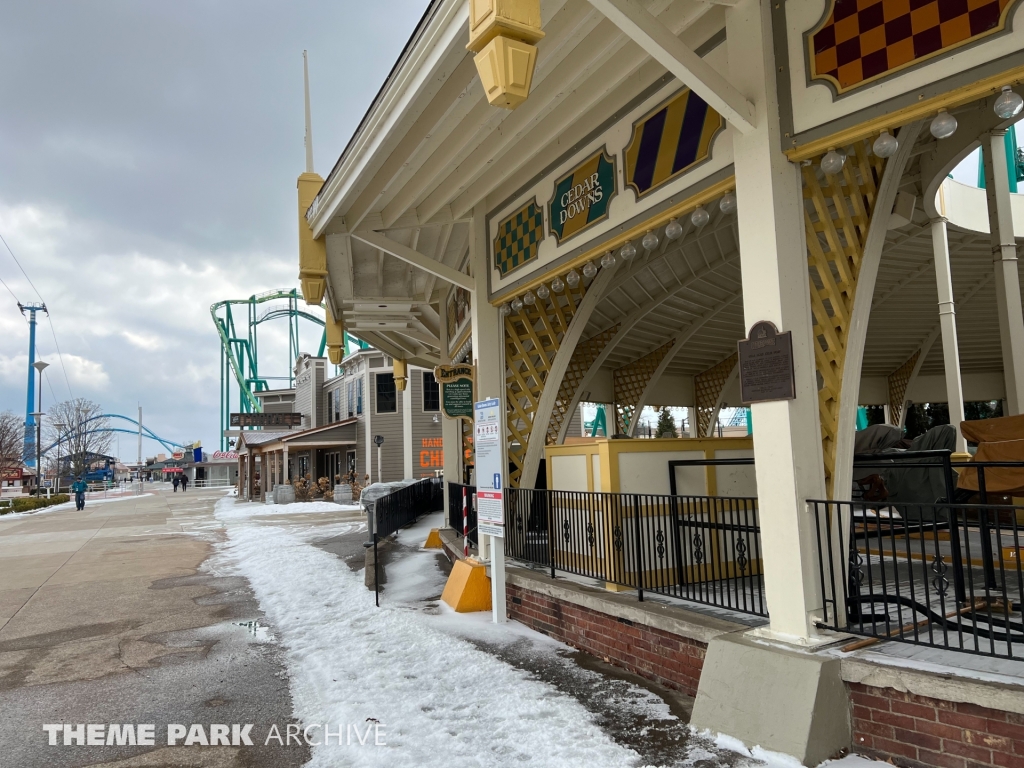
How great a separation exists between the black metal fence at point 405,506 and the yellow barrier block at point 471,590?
1.05 m

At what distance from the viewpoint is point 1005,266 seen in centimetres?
854

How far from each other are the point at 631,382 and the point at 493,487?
33.4ft

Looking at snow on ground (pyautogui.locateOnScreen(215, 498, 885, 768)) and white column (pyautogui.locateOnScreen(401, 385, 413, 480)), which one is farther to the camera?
white column (pyautogui.locateOnScreen(401, 385, 413, 480))

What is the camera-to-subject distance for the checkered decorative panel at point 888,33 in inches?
139

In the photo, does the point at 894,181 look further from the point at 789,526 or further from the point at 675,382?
the point at 675,382

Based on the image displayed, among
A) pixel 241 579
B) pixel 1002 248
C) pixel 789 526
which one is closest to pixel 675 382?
pixel 1002 248

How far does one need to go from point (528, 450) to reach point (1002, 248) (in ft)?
21.6

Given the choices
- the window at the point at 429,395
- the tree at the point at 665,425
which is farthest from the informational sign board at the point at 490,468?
the tree at the point at 665,425

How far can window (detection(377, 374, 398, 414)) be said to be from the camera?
30.5m

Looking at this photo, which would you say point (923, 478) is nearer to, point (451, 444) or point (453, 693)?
point (453, 693)

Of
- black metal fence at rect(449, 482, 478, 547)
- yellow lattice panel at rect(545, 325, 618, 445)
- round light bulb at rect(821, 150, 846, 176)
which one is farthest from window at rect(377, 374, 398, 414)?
round light bulb at rect(821, 150, 846, 176)

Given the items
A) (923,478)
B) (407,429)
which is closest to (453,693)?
(923,478)

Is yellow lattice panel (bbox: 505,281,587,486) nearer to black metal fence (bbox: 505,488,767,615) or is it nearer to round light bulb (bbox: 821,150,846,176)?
black metal fence (bbox: 505,488,767,615)

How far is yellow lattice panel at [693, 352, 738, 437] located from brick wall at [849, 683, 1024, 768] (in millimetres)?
14785
